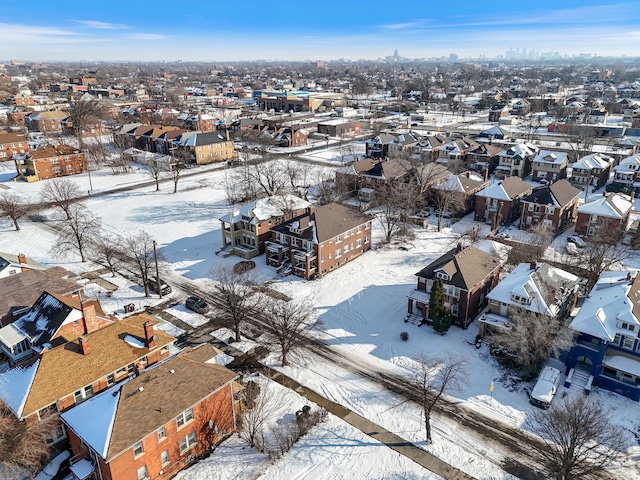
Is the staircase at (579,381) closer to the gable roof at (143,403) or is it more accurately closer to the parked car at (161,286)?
the gable roof at (143,403)

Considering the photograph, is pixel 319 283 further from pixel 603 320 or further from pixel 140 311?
pixel 603 320

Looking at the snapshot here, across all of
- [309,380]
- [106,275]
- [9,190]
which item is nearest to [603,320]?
[309,380]

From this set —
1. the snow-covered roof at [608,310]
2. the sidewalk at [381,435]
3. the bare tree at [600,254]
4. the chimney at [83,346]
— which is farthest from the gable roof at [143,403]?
the bare tree at [600,254]

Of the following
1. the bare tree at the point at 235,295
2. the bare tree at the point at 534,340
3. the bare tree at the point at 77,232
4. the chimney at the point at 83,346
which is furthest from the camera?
the bare tree at the point at 77,232

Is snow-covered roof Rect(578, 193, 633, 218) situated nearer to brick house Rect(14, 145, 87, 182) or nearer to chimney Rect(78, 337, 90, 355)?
chimney Rect(78, 337, 90, 355)

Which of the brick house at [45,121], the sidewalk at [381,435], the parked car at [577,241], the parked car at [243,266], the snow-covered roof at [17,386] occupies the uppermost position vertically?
the brick house at [45,121]

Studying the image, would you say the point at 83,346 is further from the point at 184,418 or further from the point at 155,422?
the point at 184,418
